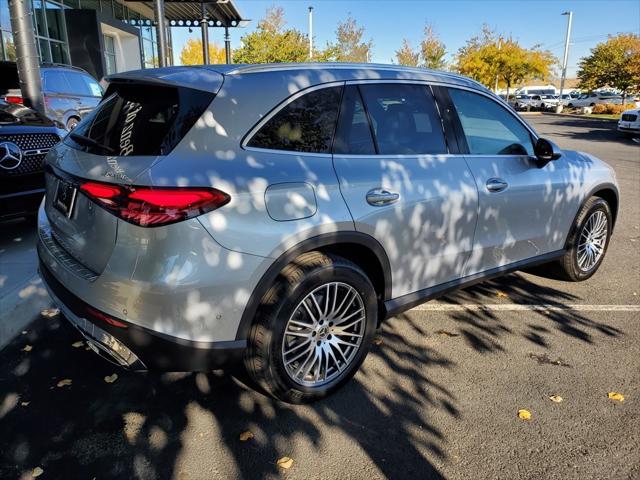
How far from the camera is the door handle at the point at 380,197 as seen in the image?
289 cm

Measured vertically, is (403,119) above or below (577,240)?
above

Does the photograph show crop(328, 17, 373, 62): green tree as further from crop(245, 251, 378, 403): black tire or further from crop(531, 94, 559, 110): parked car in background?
crop(245, 251, 378, 403): black tire

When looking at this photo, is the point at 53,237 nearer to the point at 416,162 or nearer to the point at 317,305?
the point at 317,305

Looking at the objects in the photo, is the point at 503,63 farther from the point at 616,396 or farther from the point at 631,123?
the point at 616,396

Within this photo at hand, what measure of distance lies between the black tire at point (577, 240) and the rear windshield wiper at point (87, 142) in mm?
3749

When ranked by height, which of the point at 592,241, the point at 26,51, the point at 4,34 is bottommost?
the point at 592,241

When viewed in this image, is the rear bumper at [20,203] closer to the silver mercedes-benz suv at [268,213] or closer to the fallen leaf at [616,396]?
the silver mercedes-benz suv at [268,213]

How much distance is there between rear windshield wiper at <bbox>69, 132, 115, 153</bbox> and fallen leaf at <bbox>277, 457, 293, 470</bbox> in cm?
173

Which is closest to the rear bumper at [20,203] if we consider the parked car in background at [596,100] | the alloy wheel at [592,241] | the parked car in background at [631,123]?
the alloy wheel at [592,241]

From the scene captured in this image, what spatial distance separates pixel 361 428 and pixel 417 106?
203 cm

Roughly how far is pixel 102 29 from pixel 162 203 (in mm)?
21742

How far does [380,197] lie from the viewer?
2.93 m

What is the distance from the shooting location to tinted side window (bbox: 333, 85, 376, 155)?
2.93 m

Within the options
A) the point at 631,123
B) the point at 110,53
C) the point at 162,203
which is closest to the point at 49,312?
the point at 162,203
